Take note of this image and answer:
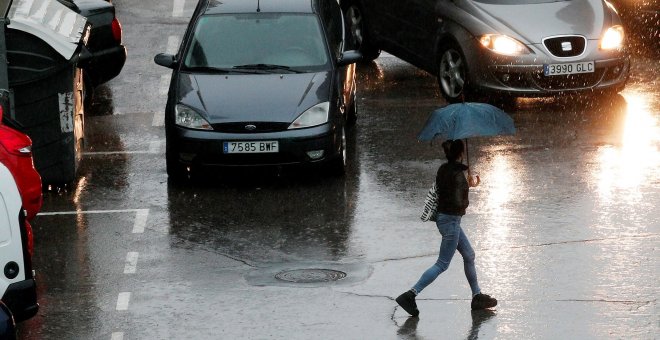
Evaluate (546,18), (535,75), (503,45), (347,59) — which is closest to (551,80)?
(535,75)

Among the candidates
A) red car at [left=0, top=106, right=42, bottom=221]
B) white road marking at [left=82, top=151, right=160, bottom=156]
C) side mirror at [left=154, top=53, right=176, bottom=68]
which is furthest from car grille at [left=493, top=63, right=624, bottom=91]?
red car at [left=0, top=106, right=42, bottom=221]

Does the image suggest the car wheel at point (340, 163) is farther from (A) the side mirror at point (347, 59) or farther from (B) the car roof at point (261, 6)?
(B) the car roof at point (261, 6)

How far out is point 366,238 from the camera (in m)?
12.7

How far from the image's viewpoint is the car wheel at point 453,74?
59.8 ft

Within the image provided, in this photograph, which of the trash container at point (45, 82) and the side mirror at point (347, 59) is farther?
the side mirror at point (347, 59)

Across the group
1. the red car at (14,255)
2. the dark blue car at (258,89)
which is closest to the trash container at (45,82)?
the dark blue car at (258,89)

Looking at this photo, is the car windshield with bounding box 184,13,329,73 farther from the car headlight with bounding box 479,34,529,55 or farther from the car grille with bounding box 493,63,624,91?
the car grille with bounding box 493,63,624,91

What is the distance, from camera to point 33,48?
14.4 m

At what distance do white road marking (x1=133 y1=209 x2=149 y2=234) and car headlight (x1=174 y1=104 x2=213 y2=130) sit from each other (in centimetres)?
114

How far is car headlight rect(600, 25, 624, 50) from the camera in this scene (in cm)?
1791

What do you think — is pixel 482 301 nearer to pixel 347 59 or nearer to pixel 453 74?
pixel 347 59

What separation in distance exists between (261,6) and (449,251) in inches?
252

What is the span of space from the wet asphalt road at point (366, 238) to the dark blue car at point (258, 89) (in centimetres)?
43

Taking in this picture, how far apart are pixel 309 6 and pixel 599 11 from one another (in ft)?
13.7
